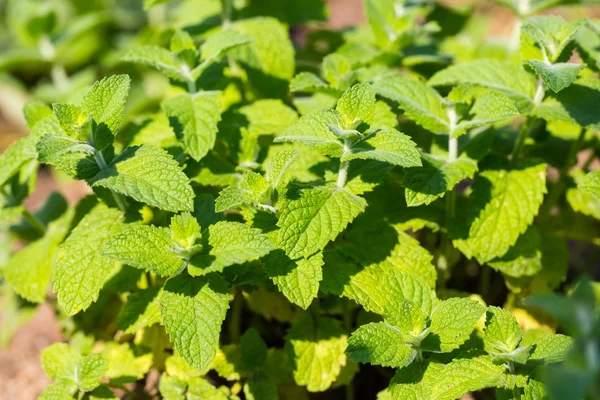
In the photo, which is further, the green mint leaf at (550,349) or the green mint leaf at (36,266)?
the green mint leaf at (36,266)

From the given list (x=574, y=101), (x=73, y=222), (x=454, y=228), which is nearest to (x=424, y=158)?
(x=454, y=228)

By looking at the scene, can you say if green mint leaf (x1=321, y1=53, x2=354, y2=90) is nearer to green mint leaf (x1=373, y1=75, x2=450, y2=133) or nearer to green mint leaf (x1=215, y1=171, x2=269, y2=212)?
green mint leaf (x1=373, y1=75, x2=450, y2=133)

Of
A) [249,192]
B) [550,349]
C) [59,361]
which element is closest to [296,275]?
[249,192]

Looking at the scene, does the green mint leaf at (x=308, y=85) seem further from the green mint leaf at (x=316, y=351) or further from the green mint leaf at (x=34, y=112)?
the green mint leaf at (x=34, y=112)

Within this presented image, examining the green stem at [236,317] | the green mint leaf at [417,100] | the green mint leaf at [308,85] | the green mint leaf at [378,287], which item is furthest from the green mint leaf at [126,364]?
the green mint leaf at [417,100]

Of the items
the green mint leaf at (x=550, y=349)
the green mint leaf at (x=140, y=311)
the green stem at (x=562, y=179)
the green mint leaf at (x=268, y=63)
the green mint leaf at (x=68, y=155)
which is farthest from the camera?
the green mint leaf at (x=268, y=63)

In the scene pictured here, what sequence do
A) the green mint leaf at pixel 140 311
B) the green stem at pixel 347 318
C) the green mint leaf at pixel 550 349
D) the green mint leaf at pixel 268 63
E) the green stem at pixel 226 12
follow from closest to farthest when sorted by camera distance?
the green mint leaf at pixel 550 349 → the green mint leaf at pixel 140 311 → the green stem at pixel 347 318 → the green mint leaf at pixel 268 63 → the green stem at pixel 226 12
